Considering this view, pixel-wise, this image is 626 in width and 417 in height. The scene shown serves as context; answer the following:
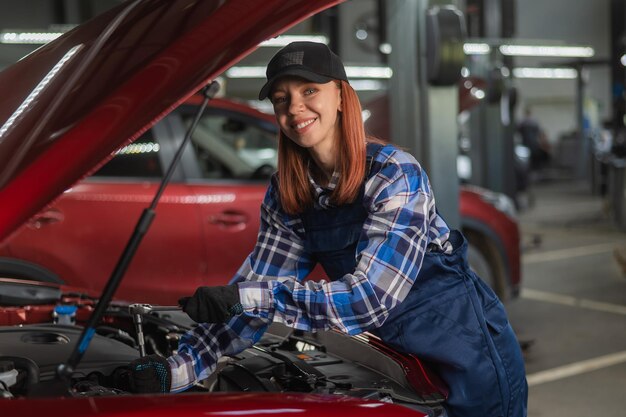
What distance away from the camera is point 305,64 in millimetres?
2041

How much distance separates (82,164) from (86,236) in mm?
3598

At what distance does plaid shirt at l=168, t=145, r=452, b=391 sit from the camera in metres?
1.95

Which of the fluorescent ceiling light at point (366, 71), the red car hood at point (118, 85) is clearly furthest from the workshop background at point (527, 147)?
the red car hood at point (118, 85)

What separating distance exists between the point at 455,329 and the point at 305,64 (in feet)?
2.43

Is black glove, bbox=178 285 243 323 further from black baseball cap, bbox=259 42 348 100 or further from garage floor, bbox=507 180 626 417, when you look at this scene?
garage floor, bbox=507 180 626 417

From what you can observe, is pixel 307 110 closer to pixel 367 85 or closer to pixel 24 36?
pixel 24 36

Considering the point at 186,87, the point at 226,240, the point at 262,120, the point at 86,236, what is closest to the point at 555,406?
the point at 226,240

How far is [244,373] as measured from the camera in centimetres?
214

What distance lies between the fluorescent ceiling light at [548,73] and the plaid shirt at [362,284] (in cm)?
2786

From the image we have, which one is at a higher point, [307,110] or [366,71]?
[366,71]

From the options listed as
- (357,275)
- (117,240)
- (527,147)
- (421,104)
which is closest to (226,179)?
(117,240)

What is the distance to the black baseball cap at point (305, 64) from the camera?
2031 mm

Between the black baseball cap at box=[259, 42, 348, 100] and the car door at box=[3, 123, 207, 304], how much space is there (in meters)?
3.07

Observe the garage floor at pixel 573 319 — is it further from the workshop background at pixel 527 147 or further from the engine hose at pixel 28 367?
the engine hose at pixel 28 367
